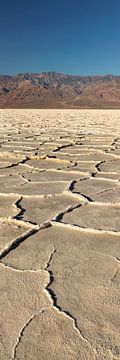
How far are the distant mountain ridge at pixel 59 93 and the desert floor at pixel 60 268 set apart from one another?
37682 millimetres

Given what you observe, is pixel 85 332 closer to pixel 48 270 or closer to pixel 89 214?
pixel 48 270

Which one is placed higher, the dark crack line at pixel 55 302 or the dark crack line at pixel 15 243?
the dark crack line at pixel 55 302

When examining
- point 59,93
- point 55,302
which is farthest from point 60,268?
point 59,93

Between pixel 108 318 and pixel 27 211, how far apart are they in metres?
1.13

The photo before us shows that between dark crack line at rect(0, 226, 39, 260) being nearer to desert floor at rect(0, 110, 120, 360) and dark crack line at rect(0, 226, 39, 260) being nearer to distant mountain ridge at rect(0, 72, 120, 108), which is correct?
desert floor at rect(0, 110, 120, 360)

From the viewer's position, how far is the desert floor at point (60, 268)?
1.17m

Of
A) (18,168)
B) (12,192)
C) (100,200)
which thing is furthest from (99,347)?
(18,168)

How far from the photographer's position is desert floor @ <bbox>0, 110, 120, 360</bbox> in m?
A: 1.17

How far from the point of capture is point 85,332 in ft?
3.92

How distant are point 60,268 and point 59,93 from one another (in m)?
95.6

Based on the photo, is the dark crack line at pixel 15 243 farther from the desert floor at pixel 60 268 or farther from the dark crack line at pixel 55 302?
the dark crack line at pixel 55 302

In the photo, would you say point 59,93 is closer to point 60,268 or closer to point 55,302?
→ point 60,268

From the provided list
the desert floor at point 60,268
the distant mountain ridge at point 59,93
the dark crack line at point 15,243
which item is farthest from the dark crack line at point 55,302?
the distant mountain ridge at point 59,93

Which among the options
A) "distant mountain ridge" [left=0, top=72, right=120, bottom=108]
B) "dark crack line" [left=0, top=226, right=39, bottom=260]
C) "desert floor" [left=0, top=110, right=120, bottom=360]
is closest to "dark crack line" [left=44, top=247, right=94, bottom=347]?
"desert floor" [left=0, top=110, right=120, bottom=360]
